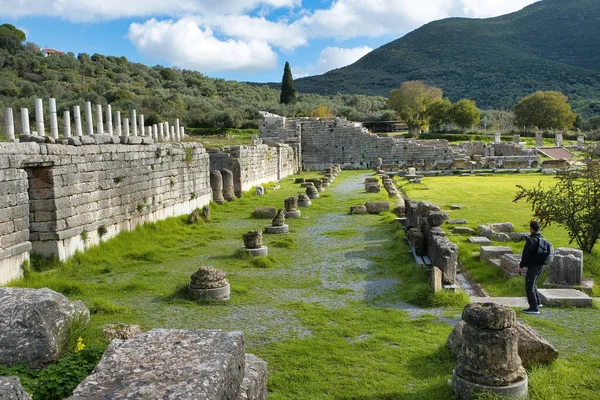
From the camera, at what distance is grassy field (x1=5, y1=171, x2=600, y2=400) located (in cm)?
593

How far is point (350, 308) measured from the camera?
8.73 metres

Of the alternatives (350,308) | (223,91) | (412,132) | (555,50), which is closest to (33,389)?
(350,308)

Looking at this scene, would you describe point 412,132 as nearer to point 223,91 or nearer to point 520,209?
point 223,91

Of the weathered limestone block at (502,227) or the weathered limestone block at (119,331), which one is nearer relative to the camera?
the weathered limestone block at (119,331)

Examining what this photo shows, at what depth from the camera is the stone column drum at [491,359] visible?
530 cm

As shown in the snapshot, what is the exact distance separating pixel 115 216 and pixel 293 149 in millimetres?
30856

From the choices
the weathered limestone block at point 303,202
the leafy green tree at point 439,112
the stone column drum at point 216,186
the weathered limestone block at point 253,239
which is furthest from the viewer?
the leafy green tree at point 439,112

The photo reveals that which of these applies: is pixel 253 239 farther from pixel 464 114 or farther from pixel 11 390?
pixel 464 114

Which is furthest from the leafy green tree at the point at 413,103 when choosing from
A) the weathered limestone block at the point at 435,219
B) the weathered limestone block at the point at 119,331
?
the weathered limestone block at the point at 119,331

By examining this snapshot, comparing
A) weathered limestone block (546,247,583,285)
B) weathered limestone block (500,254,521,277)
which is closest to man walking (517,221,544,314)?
weathered limestone block (546,247,583,285)

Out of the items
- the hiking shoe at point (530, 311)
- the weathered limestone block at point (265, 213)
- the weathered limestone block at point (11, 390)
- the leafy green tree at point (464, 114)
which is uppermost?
the leafy green tree at point (464, 114)

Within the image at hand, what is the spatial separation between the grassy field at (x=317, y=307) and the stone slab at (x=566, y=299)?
0.36 meters

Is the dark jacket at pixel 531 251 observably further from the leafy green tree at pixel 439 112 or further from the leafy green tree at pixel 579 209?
the leafy green tree at pixel 439 112

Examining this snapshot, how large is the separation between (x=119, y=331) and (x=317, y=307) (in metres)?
3.31
